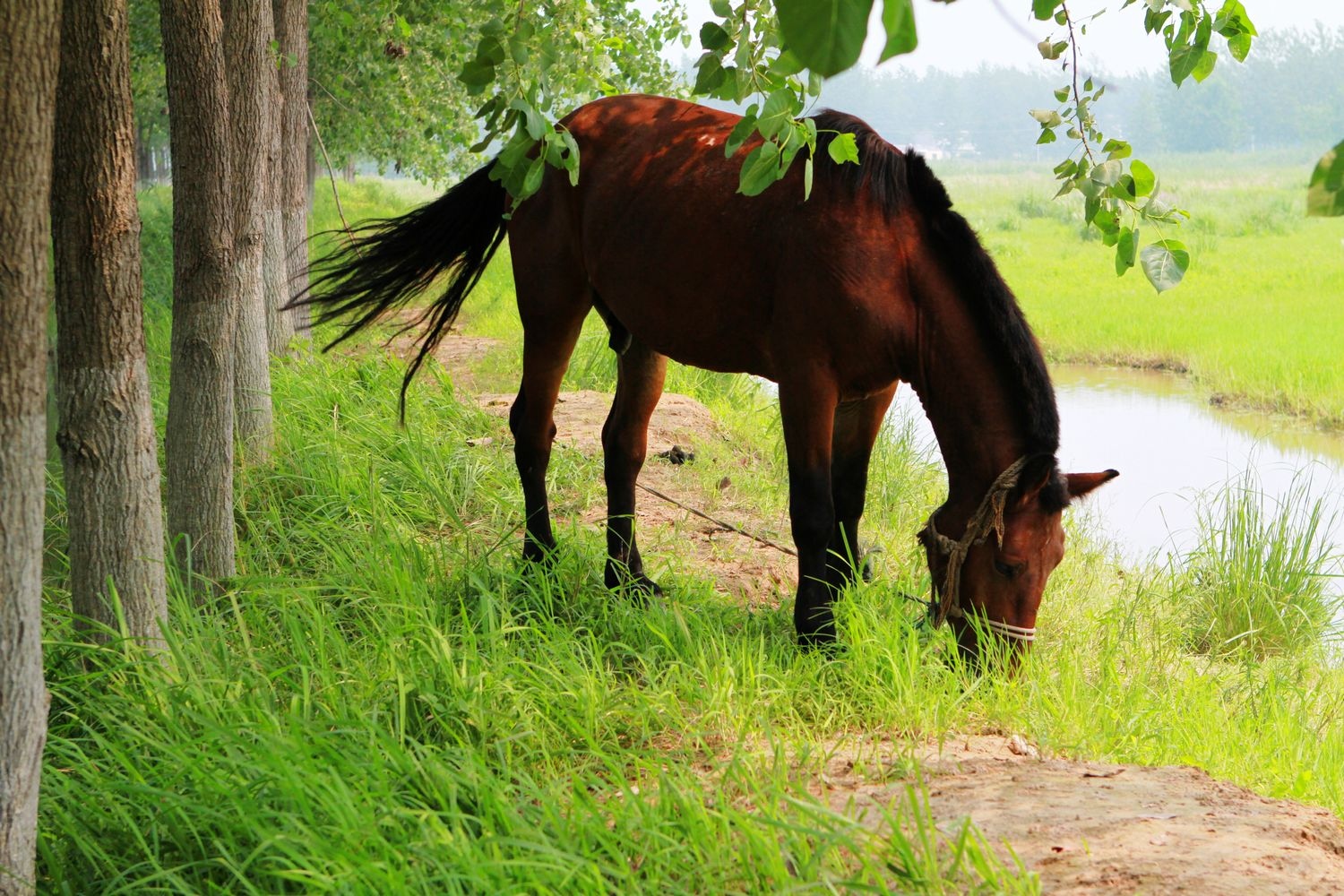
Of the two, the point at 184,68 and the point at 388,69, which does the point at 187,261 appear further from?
the point at 388,69

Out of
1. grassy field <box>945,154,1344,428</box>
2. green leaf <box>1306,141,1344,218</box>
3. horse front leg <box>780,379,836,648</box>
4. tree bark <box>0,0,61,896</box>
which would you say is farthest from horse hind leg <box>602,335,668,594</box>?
green leaf <box>1306,141,1344,218</box>

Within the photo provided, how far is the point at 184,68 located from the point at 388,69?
25.4 feet

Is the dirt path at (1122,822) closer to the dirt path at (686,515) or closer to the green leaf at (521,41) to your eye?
the dirt path at (686,515)

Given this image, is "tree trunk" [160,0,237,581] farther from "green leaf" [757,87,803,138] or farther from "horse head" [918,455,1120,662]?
"horse head" [918,455,1120,662]

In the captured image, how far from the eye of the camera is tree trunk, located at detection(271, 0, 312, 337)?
832 centimetres

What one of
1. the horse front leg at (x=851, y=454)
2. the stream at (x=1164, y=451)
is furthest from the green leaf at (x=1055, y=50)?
the stream at (x=1164, y=451)

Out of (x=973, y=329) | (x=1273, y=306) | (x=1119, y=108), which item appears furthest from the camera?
(x=1119, y=108)

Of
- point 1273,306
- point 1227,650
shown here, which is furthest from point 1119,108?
point 1227,650

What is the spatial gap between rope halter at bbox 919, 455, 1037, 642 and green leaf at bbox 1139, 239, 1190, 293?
3.40 feet

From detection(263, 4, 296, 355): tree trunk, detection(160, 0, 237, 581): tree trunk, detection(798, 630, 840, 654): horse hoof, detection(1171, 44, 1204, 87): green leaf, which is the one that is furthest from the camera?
detection(263, 4, 296, 355): tree trunk

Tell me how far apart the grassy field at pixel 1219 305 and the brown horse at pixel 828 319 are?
2910mm

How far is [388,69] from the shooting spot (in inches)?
448

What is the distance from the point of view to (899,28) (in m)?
0.89

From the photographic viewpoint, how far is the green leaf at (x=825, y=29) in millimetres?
861
